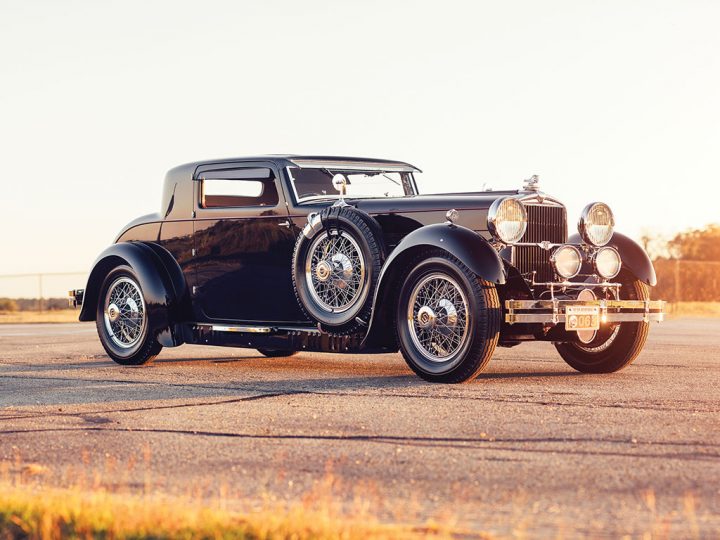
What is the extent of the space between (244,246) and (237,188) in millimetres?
904

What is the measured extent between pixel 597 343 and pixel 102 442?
5456 millimetres

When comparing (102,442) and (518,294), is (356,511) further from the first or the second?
(518,294)

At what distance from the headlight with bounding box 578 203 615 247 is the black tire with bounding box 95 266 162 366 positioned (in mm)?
4387

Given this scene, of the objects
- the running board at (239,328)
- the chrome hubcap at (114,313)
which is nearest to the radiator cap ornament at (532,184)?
the running board at (239,328)

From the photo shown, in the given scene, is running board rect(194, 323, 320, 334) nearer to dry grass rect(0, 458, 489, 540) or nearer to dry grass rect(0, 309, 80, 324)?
dry grass rect(0, 458, 489, 540)

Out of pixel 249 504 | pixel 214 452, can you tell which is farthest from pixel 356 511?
pixel 214 452

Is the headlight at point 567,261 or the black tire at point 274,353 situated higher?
the headlight at point 567,261

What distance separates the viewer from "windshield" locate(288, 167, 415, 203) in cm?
1052

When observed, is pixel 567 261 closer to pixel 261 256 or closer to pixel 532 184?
pixel 532 184

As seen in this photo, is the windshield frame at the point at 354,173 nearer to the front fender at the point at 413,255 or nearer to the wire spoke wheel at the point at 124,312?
the front fender at the point at 413,255

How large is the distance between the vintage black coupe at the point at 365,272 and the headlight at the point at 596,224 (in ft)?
0.04

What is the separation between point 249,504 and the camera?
4.51 metres

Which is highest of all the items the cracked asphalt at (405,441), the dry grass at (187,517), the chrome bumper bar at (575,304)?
the chrome bumper bar at (575,304)

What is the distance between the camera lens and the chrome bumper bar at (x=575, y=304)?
8617 mm
